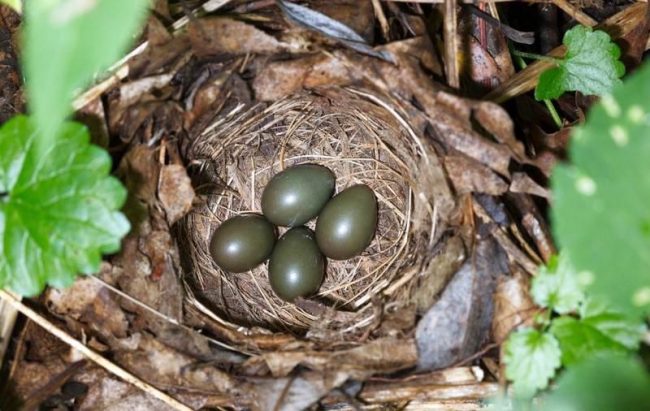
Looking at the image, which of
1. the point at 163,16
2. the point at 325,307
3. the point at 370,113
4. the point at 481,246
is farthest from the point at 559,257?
the point at 163,16

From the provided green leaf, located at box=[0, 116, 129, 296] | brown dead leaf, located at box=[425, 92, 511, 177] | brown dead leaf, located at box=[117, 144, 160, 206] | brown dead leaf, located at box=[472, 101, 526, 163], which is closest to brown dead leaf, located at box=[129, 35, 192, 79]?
brown dead leaf, located at box=[117, 144, 160, 206]

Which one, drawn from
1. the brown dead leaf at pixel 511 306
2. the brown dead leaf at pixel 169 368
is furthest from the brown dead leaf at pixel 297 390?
the brown dead leaf at pixel 511 306

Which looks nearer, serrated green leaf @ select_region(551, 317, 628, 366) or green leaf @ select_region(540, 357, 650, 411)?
green leaf @ select_region(540, 357, 650, 411)

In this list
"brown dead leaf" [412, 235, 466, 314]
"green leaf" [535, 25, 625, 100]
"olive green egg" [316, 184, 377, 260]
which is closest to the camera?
"brown dead leaf" [412, 235, 466, 314]

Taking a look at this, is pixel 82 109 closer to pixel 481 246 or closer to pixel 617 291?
pixel 481 246

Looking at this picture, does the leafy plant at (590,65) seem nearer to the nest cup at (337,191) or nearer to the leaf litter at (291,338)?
the leaf litter at (291,338)

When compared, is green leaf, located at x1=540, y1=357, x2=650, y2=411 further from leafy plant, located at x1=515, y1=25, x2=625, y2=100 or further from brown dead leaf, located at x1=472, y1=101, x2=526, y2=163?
leafy plant, located at x1=515, y1=25, x2=625, y2=100
